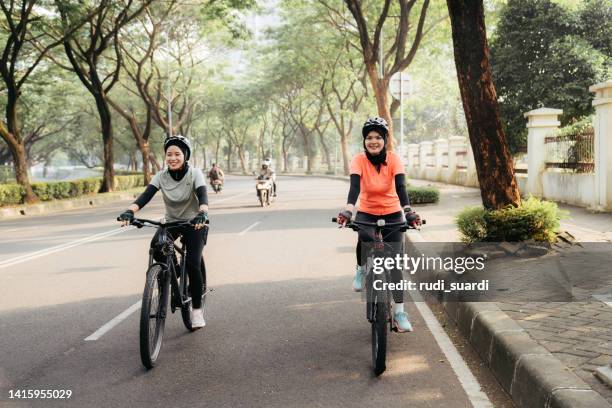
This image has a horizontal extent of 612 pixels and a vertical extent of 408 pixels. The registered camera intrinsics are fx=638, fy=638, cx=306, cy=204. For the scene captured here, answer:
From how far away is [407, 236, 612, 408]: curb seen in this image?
3.40m

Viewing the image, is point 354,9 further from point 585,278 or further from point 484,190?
point 585,278

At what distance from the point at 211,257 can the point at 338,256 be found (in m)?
1.98

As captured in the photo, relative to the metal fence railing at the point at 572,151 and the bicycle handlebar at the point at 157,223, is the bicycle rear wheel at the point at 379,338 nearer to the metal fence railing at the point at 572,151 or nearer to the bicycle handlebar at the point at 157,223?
the bicycle handlebar at the point at 157,223

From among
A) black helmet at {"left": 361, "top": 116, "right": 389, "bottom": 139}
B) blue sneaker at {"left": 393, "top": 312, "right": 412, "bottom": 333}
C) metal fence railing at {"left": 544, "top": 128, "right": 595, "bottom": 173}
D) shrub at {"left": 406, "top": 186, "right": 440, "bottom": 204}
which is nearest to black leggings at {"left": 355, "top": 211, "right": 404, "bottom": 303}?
blue sneaker at {"left": 393, "top": 312, "right": 412, "bottom": 333}

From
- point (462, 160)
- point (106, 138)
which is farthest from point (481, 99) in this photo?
point (106, 138)

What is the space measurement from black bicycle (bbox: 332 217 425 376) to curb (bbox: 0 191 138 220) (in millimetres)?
17838

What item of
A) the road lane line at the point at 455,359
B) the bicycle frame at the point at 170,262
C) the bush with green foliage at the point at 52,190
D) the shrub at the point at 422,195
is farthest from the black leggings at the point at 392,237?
the bush with green foliage at the point at 52,190

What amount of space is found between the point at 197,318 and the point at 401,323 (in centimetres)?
180

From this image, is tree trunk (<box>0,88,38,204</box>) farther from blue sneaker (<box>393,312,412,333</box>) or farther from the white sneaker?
blue sneaker (<box>393,312,412,333</box>)

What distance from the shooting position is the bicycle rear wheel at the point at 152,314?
4.48 metres

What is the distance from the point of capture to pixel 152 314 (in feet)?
15.6

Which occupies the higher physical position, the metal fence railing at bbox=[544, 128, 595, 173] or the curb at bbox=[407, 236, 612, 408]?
the metal fence railing at bbox=[544, 128, 595, 173]

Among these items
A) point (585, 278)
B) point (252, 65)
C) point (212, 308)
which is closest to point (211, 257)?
point (212, 308)

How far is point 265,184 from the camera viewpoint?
20.3 meters
